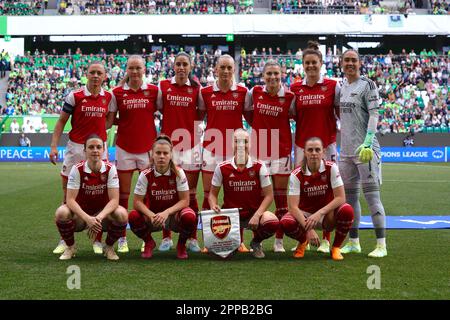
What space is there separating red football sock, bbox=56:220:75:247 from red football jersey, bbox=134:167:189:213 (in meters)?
0.68

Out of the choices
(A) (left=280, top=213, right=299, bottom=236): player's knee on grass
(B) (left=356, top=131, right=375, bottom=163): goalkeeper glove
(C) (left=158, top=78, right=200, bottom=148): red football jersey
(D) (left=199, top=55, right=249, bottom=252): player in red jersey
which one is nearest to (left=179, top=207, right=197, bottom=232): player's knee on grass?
(D) (left=199, top=55, right=249, bottom=252): player in red jersey

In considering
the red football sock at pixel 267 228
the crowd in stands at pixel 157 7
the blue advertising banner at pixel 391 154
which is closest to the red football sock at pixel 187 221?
the red football sock at pixel 267 228

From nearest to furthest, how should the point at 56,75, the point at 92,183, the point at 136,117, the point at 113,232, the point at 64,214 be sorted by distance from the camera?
the point at 64,214 < the point at 113,232 < the point at 92,183 < the point at 136,117 < the point at 56,75

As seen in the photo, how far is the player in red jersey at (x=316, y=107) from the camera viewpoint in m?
6.42

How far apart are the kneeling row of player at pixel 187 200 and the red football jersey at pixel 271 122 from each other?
1.58ft

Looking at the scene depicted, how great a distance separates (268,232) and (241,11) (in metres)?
32.3

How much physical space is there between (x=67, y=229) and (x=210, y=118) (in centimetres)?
183

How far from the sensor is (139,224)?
19.6 ft

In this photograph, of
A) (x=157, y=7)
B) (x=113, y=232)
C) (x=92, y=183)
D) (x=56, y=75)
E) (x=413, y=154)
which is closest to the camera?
(x=113, y=232)

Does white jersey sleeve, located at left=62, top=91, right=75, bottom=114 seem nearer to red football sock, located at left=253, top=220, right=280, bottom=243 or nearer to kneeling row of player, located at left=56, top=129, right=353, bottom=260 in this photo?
kneeling row of player, located at left=56, top=129, right=353, bottom=260

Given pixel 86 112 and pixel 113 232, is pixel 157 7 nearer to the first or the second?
pixel 86 112

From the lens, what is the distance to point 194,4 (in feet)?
123

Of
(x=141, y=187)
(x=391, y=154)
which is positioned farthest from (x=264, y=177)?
(x=391, y=154)
